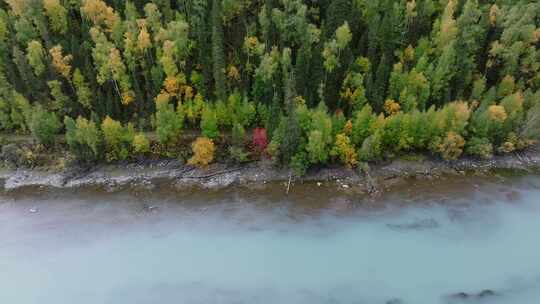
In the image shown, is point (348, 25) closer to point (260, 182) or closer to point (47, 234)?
point (260, 182)

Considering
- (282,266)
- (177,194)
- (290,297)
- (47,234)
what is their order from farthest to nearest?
1. (177,194)
2. (47,234)
3. (282,266)
4. (290,297)

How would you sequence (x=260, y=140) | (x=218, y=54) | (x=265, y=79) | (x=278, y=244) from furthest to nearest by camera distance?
(x=265, y=79)
(x=218, y=54)
(x=260, y=140)
(x=278, y=244)

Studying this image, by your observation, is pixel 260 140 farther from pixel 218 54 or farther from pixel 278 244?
pixel 278 244

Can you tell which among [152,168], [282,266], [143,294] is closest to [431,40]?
[282,266]

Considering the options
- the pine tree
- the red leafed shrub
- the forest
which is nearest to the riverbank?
the forest

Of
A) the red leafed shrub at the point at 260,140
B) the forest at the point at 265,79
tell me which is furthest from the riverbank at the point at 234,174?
the red leafed shrub at the point at 260,140

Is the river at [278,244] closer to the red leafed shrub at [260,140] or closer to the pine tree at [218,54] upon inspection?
the red leafed shrub at [260,140]

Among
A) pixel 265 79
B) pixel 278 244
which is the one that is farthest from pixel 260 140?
pixel 278 244
